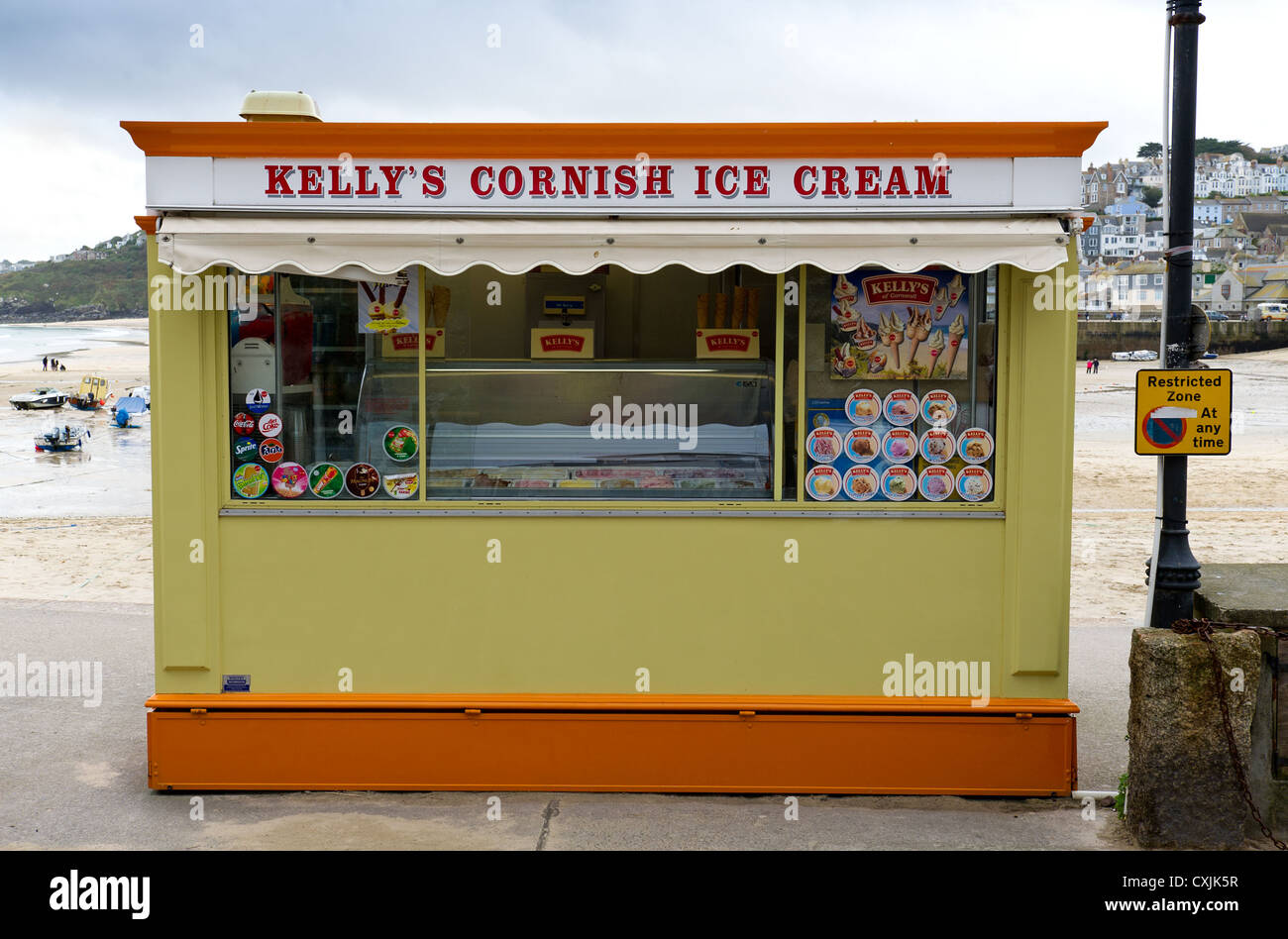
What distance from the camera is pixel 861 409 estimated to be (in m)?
6.04

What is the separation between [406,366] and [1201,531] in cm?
1213

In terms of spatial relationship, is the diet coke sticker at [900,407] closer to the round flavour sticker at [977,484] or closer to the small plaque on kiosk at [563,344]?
the round flavour sticker at [977,484]

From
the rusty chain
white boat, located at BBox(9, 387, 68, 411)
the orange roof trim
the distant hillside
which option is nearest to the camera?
the rusty chain

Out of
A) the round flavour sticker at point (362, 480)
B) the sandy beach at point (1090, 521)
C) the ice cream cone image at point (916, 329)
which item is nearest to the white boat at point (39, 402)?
the sandy beach at point (1090, 521)

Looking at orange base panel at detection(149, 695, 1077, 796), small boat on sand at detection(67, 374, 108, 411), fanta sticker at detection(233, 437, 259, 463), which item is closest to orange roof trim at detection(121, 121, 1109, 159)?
fanta sticker at detection(233, 437, 259, 463)

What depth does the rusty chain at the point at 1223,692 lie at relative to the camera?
5199mm

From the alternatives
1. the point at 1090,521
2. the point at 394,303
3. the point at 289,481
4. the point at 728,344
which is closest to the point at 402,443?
the point at 289,481

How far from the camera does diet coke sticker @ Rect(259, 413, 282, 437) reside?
6.00 meters

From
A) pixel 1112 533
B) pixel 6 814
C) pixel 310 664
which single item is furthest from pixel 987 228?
pixel 1112 533

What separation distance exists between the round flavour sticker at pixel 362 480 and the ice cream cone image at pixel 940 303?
9.44ft

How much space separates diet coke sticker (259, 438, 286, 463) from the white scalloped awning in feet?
2.97

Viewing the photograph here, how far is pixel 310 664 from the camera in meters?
5.97

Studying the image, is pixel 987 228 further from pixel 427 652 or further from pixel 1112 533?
pixel 1112 533

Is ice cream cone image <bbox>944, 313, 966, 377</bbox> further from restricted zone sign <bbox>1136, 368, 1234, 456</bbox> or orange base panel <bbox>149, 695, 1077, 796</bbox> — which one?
orange base panel <bbox>149, 695, 1077, 796</bbox>
